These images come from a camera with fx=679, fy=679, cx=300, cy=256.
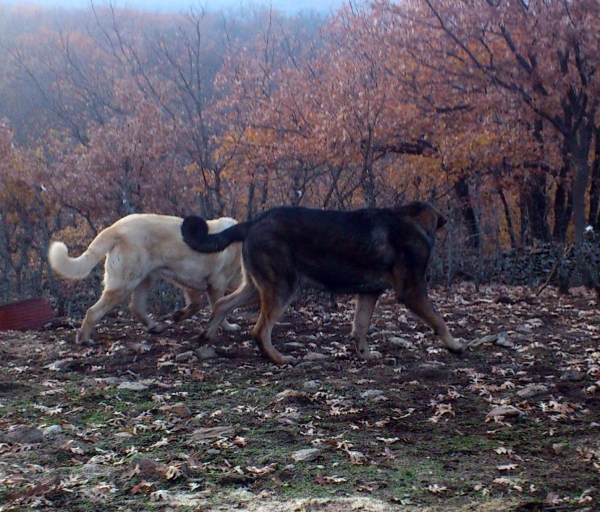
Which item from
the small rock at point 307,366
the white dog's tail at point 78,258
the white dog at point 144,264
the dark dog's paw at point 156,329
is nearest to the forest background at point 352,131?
the white dog at point 144,264

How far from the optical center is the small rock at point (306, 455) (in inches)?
150

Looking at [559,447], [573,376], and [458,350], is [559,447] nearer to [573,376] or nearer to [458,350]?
[573,376]

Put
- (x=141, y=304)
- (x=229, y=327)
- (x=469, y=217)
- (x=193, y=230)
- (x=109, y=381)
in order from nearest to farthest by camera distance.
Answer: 1. (x=109, y=381)
2. (x=193, y=230)
3. (x=229, y=327)
4. (x=141, y=304)
5. (x=469, y=217)

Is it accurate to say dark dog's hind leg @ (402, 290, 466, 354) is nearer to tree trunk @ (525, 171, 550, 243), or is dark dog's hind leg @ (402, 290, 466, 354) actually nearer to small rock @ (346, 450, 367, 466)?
small rock @ (346, 450, 367, 466)

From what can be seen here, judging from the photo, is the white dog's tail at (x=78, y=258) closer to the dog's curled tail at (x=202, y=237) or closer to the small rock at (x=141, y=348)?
the small rock at (x=141, y=348)

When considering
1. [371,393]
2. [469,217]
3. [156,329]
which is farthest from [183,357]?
[469,217]

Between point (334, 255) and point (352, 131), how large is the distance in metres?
6.67

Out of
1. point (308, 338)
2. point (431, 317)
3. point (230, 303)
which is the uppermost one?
point (230, 303)

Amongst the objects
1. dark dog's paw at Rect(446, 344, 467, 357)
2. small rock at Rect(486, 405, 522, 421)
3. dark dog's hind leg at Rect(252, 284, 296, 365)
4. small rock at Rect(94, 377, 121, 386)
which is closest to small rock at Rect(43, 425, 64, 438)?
small rock at Rect(94, 377, 121, 386)

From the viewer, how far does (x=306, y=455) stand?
3865 mm

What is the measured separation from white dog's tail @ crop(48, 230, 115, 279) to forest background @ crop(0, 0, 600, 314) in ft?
10.4

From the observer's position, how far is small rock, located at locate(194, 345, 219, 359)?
6798 mm

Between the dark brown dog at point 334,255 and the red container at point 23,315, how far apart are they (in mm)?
3138

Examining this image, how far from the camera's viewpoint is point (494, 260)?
13102 mm
